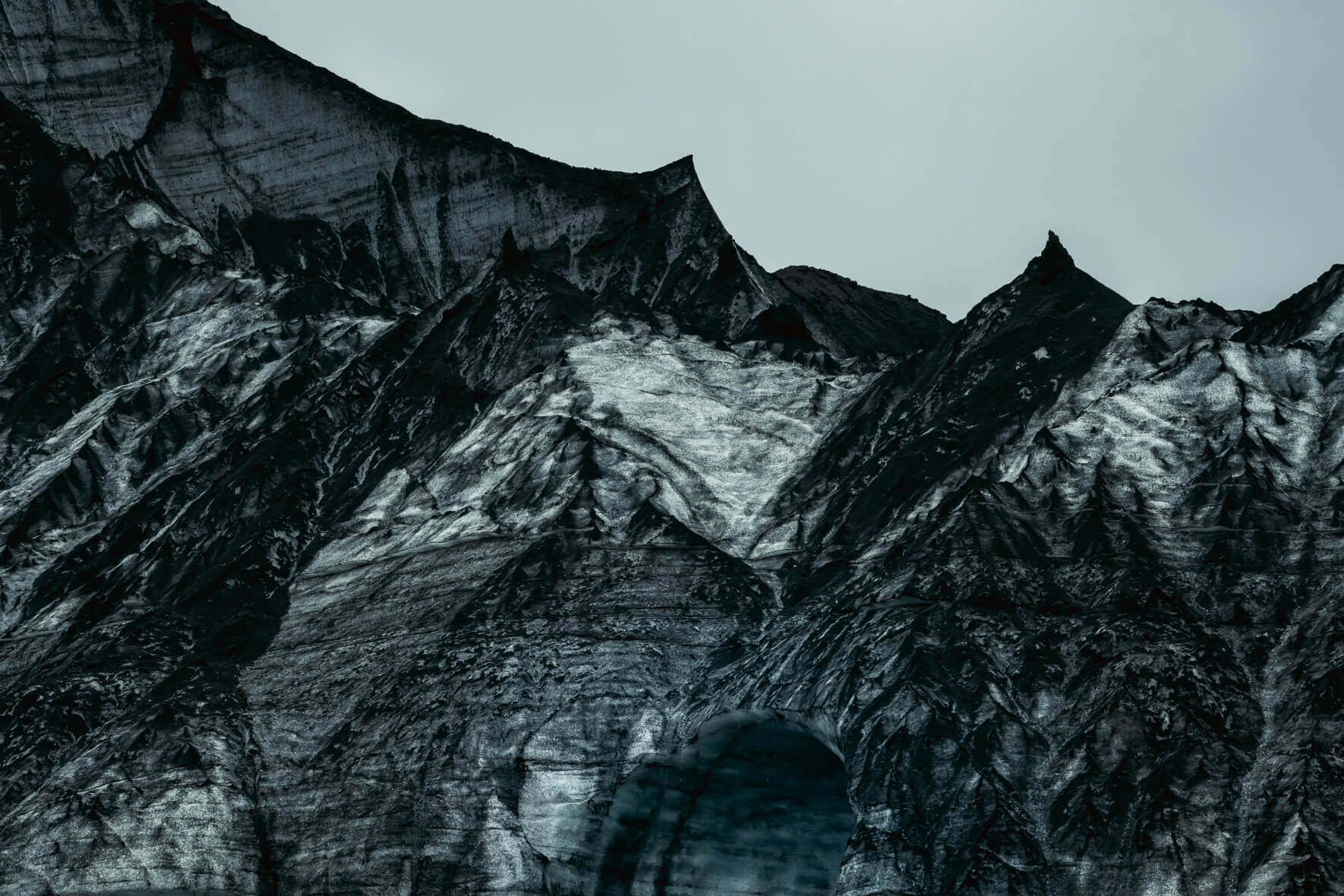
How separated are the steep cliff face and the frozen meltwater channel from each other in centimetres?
11

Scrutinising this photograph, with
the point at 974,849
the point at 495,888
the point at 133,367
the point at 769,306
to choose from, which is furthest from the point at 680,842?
the point at 133,367

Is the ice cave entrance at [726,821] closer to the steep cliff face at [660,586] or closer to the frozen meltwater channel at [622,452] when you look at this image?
the steep cliff face at [660,586]

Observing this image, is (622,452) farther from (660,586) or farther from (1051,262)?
(1051,262)

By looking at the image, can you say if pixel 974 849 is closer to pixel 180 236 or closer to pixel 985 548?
pixel 985 548

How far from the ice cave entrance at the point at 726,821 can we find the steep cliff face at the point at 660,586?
0.23 ft

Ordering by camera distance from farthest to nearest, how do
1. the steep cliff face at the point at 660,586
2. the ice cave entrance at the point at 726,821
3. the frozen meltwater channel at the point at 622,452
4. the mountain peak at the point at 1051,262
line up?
1. the mountain peak at the point at 1051,262
2. the frozen meltwater channel at the point at 622,452
3. the ice cave entrance at the point at 726,821
4. the steep cliff face at the point at 660,586

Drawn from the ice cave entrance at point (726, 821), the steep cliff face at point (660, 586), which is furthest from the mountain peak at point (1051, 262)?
the ice cave entrance at point (726, 821)

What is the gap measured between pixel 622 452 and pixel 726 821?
10.4m

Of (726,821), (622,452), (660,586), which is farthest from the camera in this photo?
(622,452)

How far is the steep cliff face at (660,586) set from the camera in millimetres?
32281

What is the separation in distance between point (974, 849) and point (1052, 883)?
119 centimetres

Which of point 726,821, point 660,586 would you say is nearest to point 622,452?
point 660,586

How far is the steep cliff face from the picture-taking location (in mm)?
Result: 32281

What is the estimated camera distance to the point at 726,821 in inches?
1375
